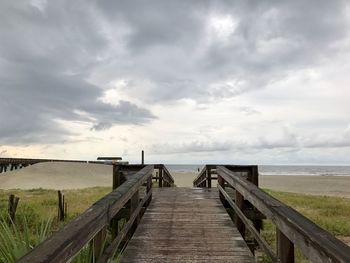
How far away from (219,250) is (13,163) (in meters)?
60.7

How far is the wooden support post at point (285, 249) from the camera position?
3104 mm

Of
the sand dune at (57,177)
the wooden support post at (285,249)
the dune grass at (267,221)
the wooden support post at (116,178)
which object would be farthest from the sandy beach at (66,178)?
the wooden support post at (285,249)

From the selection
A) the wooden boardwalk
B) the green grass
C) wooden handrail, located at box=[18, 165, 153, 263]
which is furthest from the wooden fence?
the green grass

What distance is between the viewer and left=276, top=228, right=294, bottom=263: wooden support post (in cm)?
310

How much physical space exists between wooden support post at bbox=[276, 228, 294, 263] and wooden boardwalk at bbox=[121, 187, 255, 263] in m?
1.48

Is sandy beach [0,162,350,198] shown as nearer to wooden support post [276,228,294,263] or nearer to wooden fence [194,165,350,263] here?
wooden fence [194,165,350,263]

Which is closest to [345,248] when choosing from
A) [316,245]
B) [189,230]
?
[316,245]

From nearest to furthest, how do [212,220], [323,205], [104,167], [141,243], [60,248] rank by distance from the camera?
1. [60,248]
2. [141,243]
3. [212,220]
4. [323,205]
5. [104,167]

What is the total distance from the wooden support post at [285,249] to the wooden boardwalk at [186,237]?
4.85 feet

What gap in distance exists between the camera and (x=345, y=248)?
7.11ft

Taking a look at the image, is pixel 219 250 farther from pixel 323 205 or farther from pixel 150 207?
pixel 323 205

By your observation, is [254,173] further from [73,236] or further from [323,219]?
[73,236]

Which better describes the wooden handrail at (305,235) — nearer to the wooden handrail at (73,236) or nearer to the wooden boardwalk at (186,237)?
the wooden boardwalk at (186,237)

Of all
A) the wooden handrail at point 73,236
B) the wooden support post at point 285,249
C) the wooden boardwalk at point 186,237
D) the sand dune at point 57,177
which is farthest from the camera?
the sand dune at point 57,177
